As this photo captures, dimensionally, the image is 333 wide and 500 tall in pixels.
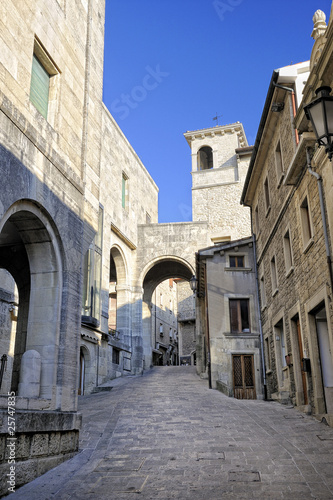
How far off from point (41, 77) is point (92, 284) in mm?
14034

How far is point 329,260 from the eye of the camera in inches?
412

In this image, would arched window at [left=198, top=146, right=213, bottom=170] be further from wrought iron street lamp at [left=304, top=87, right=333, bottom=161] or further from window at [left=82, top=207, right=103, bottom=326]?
wrought iron street lamp at [left=304, top=87, right=333, bottom=161]

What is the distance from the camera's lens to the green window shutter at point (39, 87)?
29.5 feet

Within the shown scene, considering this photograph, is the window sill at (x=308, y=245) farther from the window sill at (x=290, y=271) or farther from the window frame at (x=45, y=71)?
the window frame at (x=45, y=71)

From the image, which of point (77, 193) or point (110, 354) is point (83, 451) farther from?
point (110, 354)

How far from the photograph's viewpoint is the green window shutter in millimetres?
8987

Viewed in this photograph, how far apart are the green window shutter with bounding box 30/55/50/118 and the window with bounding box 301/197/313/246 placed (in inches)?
266

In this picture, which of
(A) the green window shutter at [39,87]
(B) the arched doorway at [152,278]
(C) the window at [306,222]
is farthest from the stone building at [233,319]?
(A) the green window shutter at [39,87]

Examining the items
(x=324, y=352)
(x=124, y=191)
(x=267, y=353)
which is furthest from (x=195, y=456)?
(x=124, y=191)

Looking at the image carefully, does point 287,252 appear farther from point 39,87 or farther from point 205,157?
point 205,157

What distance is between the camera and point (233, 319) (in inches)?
858

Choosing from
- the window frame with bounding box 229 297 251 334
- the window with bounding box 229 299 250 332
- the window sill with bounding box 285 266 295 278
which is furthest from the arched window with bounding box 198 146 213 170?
the window sill with bounding box 285 266 295 278

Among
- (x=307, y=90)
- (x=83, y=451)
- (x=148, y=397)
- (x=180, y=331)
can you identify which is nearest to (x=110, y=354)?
(x=148, y=397)

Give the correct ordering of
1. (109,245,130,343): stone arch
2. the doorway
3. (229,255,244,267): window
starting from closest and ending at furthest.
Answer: the doorway → (229,255,244,267): window → (109,245,130,343): stone arch
